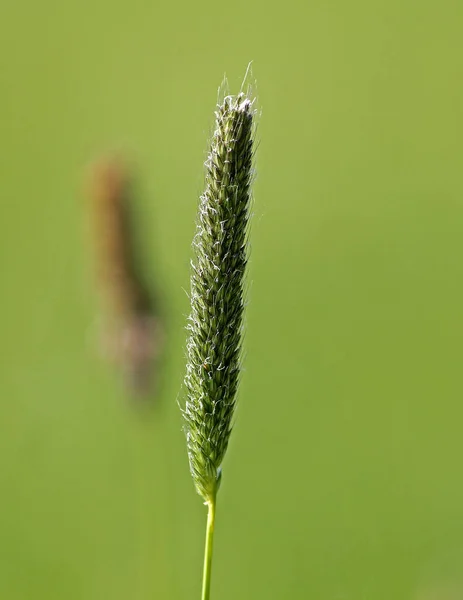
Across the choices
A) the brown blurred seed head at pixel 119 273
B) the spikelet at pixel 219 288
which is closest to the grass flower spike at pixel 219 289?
the spikelet at pixel 219 288

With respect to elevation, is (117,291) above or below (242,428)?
above

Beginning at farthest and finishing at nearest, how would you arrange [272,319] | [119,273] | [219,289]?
[272,319], [119,273], [219,289]

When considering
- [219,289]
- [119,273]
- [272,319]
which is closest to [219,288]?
[219,289]

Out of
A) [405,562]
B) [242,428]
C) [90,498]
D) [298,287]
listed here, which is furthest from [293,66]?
[405,562]

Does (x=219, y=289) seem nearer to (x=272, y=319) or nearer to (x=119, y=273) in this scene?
(x=119, y=273)

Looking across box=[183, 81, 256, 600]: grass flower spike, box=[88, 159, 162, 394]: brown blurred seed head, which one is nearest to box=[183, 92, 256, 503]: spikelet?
box=[183, 81, 256, 600]: grass flower spike

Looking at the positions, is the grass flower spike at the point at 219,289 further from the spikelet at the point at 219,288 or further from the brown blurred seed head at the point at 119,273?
the brown blurred seed head at the point at 119,273

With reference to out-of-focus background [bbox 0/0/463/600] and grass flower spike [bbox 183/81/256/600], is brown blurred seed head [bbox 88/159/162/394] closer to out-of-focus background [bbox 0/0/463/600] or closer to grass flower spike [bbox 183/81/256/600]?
out-of-focus background [bbox 0/0/463/600]

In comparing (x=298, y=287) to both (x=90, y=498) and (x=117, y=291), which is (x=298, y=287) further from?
(x=117, y=291)
